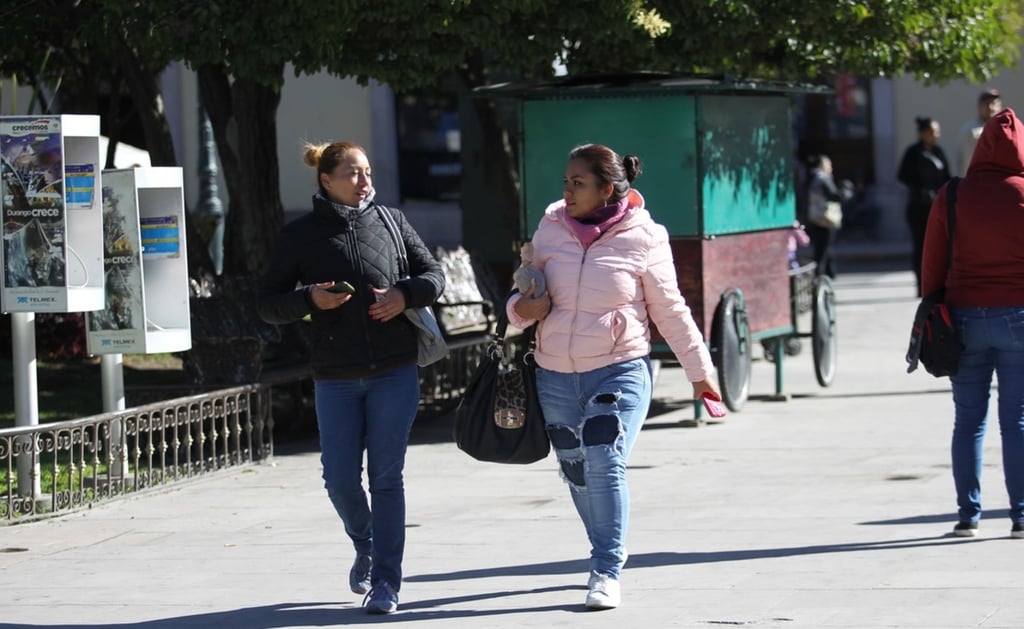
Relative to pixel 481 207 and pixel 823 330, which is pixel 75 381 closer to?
pixel 481 207

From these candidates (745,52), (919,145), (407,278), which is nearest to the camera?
(407,278)

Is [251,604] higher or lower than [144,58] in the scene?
lower

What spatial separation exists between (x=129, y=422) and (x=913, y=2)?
6.43 meters

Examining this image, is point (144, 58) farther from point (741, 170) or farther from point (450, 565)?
point (450, 565)

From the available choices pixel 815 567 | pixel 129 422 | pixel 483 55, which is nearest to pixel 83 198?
pixel 129 422

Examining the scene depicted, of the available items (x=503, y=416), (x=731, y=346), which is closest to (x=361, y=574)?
(x=503, y=416)

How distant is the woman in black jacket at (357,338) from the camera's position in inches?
243

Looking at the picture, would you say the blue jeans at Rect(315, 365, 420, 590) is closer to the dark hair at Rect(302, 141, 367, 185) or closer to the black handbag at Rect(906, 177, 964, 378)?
the dark hair at Rect(302, 141, 367, 185)

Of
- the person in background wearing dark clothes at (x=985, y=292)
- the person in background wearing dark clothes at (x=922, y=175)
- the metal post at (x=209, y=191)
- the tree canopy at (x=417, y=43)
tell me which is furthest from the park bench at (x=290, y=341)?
the person in background wearing dark clothes at (x=922, y=175)

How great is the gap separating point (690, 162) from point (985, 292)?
4139 millimetres

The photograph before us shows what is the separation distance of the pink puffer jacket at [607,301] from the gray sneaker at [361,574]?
1.00m

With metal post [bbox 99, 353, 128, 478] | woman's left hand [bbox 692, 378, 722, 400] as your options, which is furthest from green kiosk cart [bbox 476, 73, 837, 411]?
woman's left hand [bbox 692, 378, 722, 400]

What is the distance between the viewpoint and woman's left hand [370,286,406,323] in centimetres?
612

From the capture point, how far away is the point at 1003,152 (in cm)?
717
